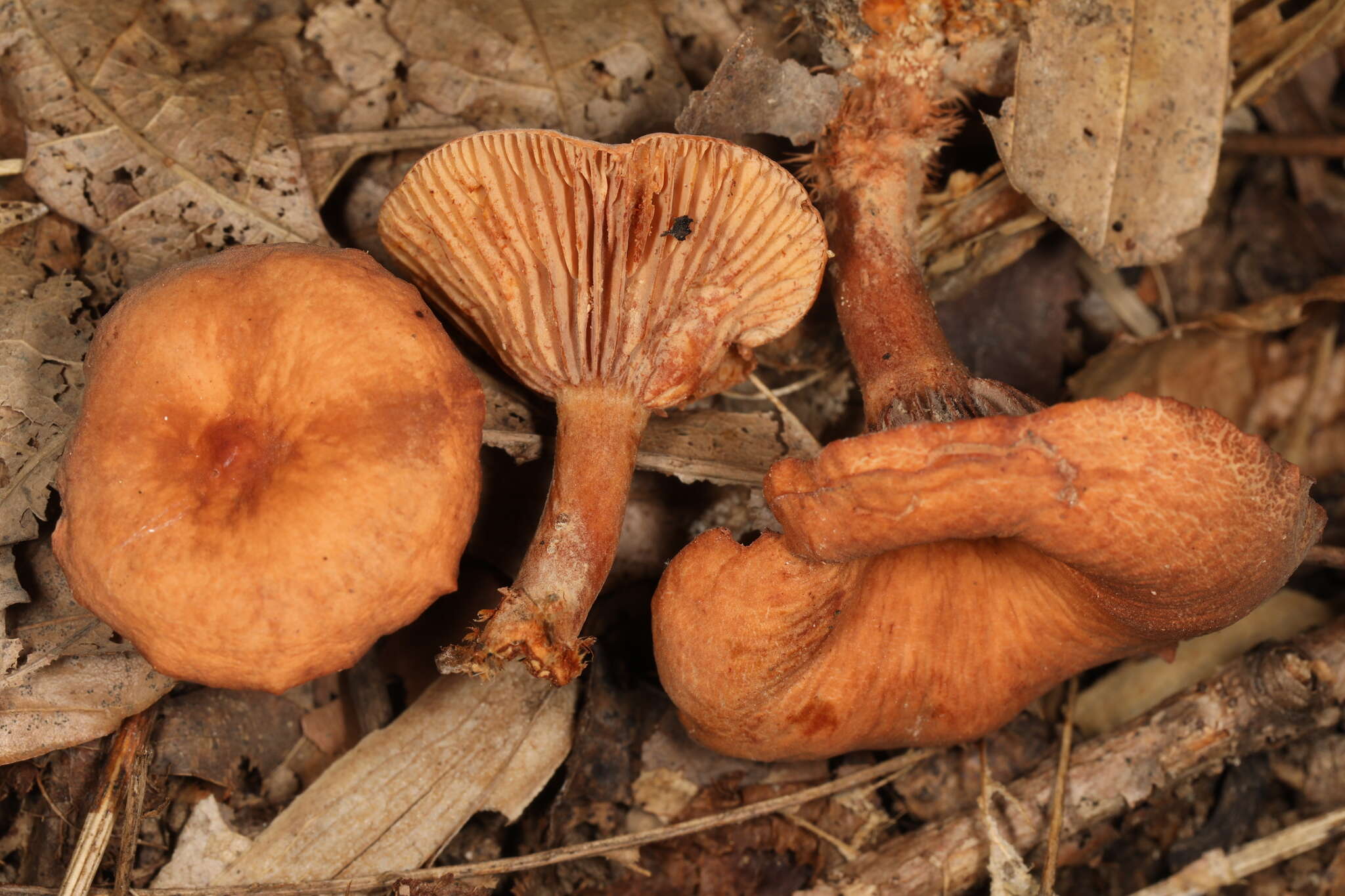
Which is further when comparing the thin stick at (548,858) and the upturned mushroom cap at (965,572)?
the thin stick at (548,858)

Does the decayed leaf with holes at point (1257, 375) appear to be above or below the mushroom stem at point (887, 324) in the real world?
below

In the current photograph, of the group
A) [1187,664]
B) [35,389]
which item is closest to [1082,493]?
[1187,664]

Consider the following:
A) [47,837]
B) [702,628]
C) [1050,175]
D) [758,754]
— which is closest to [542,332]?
[702,628]

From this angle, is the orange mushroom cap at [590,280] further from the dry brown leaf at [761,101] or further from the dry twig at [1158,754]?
the dry twig at [1158,754]

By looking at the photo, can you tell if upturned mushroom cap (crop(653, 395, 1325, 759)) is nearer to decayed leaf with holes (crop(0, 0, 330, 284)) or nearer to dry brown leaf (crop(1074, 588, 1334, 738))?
dry brown leaf (crop(1074, 588, 1334, 738))

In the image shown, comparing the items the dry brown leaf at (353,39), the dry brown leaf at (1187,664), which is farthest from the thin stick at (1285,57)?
the dry brown leaf at (353,39)

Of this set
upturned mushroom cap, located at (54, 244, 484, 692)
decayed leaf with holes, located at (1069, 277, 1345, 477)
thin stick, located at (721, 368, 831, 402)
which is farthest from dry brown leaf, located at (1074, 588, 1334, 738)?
upturned mushroom cap, located at (54, 244, 484, 692)
